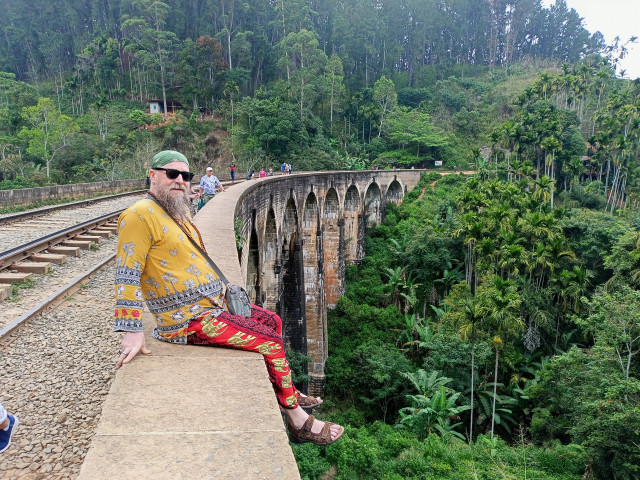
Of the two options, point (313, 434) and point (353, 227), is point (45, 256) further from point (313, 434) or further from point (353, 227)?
point (353, 227)

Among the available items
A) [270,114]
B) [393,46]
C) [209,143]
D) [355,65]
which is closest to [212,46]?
[209,143]

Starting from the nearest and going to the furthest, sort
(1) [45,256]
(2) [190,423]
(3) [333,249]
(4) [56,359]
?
(2) [190,423] → (4) [56,359] → (1) [45,256] → (3) [333,249]

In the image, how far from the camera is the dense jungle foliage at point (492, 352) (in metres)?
10.7

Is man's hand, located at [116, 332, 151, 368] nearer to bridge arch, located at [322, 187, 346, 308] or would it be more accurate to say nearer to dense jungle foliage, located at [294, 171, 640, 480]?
dense jungle foliage, located at [294, 171, 640, 480]

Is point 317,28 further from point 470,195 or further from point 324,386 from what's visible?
point 324,386

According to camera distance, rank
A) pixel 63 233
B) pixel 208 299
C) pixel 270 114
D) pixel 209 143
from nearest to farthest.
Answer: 1. pixel 208 299
2. pixel 63 233
3. pixel 270 114
4. pixel 209 143

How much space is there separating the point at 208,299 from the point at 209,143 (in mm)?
41969

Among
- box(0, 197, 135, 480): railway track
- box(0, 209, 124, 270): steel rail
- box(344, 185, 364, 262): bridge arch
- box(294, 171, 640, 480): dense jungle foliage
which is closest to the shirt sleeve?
box(0, 197, 135, 480): railway track

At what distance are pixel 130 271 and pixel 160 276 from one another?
19 cm

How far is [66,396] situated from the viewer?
2.80 meters

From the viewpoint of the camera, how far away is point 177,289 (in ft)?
8.30

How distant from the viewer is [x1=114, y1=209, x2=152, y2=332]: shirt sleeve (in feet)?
7.68

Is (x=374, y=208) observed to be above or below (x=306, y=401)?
below

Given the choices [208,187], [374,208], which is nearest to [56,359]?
[208,187]
